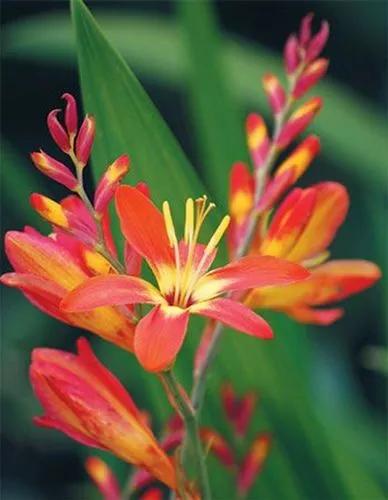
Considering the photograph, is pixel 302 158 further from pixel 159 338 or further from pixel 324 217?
pixel 159 338

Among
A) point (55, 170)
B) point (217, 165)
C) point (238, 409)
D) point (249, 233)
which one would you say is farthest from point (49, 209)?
point (217, 165)

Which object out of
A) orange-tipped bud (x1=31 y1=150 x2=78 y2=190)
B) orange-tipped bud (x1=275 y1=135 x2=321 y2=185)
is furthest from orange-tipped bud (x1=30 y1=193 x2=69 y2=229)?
orange-tipped bud (x1=275 y1=135 x2=321 y2=185)

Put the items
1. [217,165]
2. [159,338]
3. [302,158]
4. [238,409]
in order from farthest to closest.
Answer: [217,165] < [238,409] < [302,158] < [159,338]

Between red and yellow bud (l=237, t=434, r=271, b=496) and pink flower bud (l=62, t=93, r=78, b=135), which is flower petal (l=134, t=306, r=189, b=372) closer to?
pink flower bud (l=62, t=93, r=78, b=135)

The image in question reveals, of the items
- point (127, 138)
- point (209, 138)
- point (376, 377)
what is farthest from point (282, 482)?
point (376, 377)

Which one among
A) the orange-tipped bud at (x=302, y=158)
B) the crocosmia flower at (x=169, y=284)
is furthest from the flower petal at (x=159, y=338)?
the orange-tipped bud at (x=302, y=158)

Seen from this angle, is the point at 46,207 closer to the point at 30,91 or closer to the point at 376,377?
the point at 376,377
